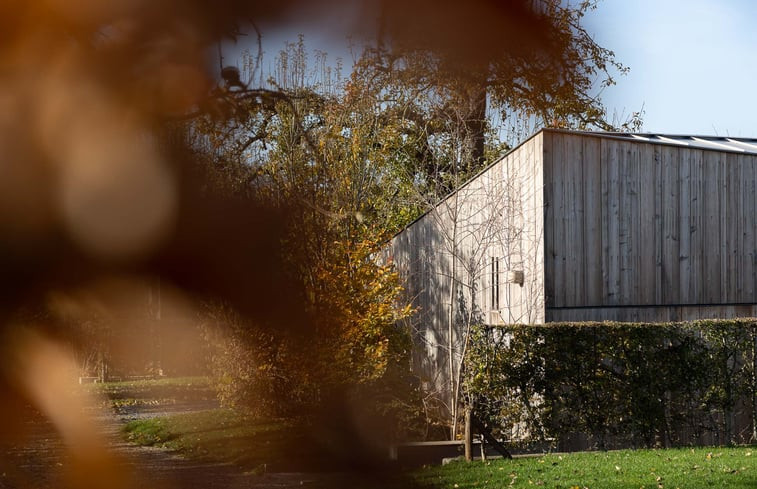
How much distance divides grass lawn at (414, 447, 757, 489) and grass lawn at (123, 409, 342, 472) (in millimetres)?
Answer: 993

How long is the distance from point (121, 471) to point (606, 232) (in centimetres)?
964

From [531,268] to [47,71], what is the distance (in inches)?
373

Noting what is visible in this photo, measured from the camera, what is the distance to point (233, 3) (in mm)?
965

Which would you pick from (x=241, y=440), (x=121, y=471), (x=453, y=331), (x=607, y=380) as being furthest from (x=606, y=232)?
(x=121, y=471)

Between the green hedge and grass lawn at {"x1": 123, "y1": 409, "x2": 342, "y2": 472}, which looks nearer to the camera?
grass lawn at {"x1": 123, "y1": 409, "x2": 342, "y2": 472}

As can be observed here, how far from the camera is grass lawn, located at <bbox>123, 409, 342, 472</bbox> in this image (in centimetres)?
636

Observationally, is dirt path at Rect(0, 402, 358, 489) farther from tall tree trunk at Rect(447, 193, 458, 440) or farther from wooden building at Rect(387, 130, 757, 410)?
wooden building at Rect(387, 130, 757, 410)

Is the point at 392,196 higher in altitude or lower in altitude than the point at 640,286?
higher

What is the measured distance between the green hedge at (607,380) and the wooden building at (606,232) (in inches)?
54.1

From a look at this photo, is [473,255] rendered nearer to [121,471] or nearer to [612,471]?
[612,471]

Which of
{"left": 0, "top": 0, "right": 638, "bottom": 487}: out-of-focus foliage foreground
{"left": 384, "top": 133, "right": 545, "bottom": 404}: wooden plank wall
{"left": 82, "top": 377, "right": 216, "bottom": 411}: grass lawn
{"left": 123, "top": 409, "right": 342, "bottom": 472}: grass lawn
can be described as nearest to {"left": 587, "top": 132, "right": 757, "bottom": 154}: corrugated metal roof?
{"left": 384, "top": 133, "right": 545, "bottom": 404}: wooden plank wall

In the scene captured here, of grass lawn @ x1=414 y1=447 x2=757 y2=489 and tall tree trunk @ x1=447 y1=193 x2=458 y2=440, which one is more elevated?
tall tree trunk @ x1=447 y1=193 x2=458 y2=440

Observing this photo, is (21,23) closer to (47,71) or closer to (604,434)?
(47,71)

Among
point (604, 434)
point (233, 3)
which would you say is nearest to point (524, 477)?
point (604, 434)
